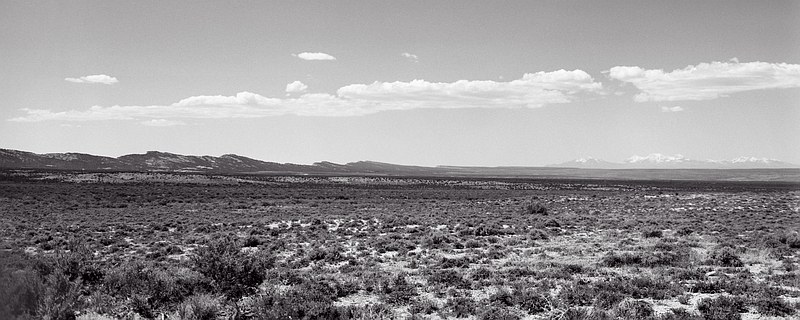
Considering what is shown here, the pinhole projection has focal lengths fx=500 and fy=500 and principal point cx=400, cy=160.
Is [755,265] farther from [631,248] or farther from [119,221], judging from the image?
[119,221]

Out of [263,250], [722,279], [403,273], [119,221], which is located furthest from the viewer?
[119,221]

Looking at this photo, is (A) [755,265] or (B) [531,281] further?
(A) [755,265]

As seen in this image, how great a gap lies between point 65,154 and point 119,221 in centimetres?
18651

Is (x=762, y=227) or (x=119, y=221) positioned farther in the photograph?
(x=119, y=221)

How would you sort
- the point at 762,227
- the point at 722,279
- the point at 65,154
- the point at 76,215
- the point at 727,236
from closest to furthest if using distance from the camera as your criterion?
the point at 722,279 < the point at 727,236 < the point at 762,227 < the point at 76,215 < the point at 65,154

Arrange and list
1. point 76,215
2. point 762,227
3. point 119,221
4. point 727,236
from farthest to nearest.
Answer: point 76,215 < point 119,221 < point 762,227 < point 727,236

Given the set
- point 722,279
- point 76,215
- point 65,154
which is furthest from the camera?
point 65,154

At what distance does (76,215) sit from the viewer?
99.7 ft

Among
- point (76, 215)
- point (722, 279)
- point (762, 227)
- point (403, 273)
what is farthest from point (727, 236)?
point (76, 215)

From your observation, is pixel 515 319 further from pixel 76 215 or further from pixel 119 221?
pixel 76 215

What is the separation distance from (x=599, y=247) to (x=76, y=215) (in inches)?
1162

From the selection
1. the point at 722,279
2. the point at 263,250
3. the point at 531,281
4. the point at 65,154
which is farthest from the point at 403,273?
the point at 65,154

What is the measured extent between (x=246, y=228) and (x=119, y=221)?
8041mm

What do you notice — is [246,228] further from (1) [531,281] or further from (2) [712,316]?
(2) [712,316]
